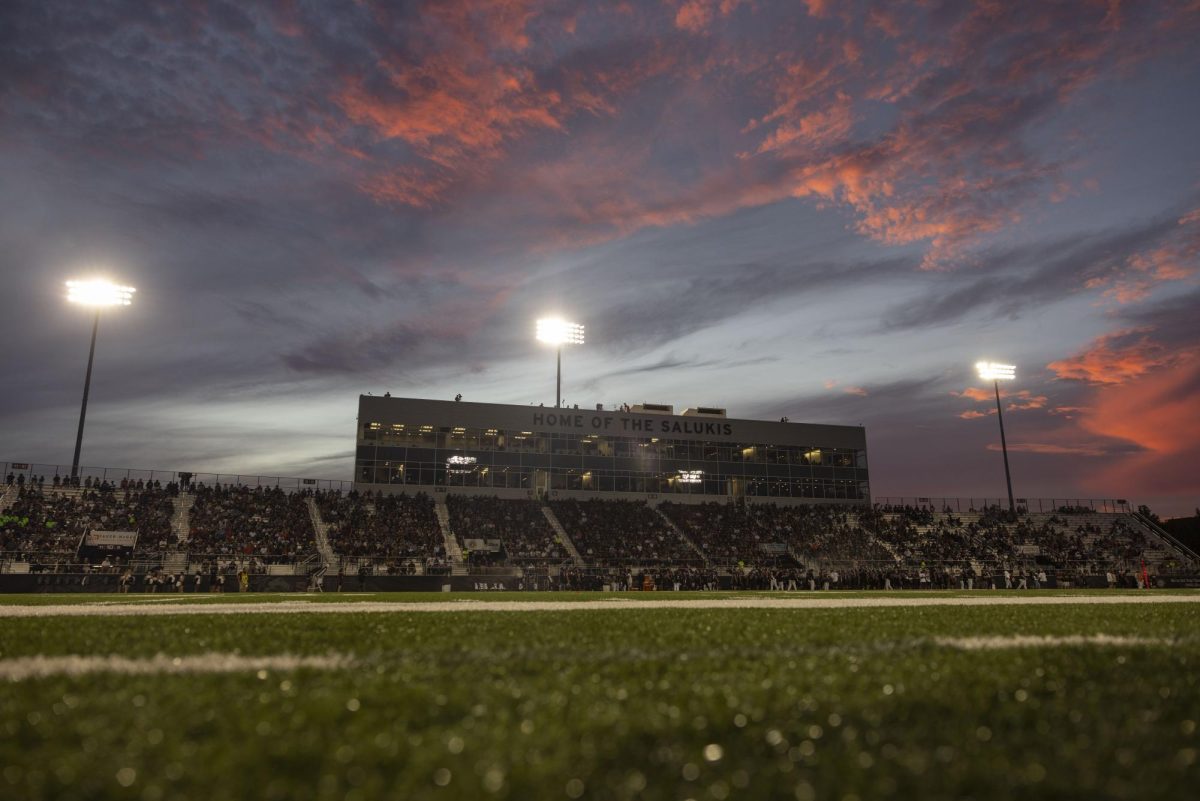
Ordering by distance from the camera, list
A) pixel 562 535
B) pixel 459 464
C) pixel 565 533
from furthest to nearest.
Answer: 1. pixel 459 464
2. pixel 565 533
3. pixel 562 535

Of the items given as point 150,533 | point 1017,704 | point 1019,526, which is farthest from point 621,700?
point 1019,526

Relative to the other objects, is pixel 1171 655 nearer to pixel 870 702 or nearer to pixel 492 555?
pixel 870 702

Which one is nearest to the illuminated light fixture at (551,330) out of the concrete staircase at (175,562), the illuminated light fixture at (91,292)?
the illuminated light fixture at (91,292)

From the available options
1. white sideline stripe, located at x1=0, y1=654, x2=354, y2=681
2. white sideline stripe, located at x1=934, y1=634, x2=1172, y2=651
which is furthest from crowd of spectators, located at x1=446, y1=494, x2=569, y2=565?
white sideline stripe, located at x1=0, y1=654, x2=354, y2=681

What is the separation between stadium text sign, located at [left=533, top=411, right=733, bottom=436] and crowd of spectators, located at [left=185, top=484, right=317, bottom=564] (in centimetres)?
2141

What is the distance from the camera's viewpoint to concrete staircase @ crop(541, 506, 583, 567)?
47.0 metres

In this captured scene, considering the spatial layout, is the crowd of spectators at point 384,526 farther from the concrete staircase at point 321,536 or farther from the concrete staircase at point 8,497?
the concrete staircase at point 8,497

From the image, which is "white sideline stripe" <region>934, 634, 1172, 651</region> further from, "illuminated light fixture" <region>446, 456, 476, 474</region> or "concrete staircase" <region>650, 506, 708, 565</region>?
"illuminated light fixture" <region>446, 456, 476, 474</region>

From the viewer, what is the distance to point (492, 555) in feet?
140

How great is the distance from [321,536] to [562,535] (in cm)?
1564

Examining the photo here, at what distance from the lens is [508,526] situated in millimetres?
50438

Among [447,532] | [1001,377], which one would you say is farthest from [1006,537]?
[447,532]

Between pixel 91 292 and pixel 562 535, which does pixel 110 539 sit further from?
pixel 562 535

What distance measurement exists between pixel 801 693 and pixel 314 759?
2.74 meters
